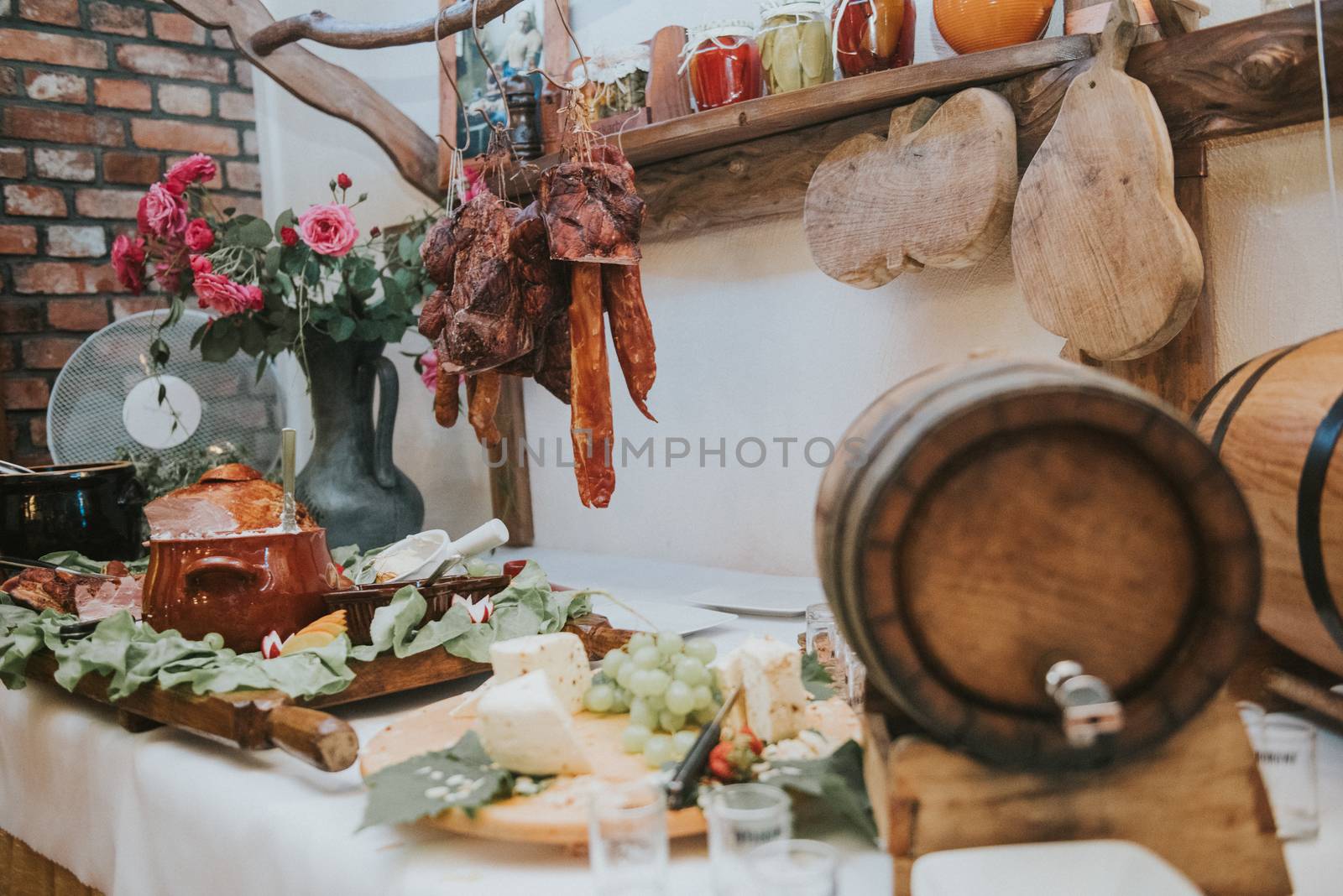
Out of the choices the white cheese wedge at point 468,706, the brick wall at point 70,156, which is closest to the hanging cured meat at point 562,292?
the white cheese wedge at point 468,706

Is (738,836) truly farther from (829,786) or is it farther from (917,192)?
(917,192)

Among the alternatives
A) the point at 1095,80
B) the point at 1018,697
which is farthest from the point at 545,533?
the point at 1018,697

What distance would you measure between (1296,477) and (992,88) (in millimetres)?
755

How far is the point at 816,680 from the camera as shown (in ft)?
2.90

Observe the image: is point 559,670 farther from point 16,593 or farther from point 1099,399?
point 16,593

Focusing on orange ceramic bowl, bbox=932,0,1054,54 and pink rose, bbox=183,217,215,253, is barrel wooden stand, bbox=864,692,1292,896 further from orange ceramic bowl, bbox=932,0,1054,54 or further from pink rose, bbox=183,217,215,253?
pink rose, bbox=183,217,215,253

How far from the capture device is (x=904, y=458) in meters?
0.55

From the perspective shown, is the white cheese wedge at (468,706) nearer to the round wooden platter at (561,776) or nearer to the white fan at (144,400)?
the round wooden platter at (561,776)

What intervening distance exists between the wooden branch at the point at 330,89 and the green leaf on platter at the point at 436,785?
156cm

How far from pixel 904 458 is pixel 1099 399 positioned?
105 mm

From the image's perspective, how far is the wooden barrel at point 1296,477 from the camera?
0.71m

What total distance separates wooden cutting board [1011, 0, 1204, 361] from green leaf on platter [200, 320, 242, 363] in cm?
133

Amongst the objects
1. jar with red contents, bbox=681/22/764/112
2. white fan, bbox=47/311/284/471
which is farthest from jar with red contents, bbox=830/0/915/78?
white fan, bbox=47/311/284/471

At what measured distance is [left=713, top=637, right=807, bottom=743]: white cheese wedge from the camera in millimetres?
755
